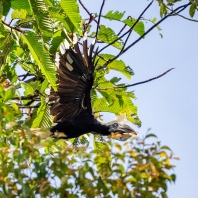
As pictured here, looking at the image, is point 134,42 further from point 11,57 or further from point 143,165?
point 143,165

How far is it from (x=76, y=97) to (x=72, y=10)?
1.28 meters

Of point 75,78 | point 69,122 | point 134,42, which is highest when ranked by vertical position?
point 134,42

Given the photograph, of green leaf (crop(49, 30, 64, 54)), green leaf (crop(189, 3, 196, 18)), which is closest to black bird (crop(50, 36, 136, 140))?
green leaf (crop(49, 30, 64, 54))

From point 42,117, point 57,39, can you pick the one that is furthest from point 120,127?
point 57,39

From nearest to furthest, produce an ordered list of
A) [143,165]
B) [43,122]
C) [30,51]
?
[143,165]
[30,51]
[43,122]

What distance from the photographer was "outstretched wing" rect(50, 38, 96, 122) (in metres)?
6.33

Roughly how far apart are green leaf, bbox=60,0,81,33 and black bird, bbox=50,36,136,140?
0.54 metres

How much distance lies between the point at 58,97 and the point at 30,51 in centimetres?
114

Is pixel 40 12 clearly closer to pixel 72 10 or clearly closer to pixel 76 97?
pixel 72 10

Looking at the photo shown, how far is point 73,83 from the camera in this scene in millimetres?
6641

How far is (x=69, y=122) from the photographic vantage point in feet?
21.8

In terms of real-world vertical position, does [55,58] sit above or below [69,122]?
above

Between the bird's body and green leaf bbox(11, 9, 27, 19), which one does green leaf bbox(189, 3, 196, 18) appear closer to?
green leaf bbox(11, 9, 27, 19)

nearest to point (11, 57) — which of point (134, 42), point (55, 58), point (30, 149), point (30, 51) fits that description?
point (55, 58)
